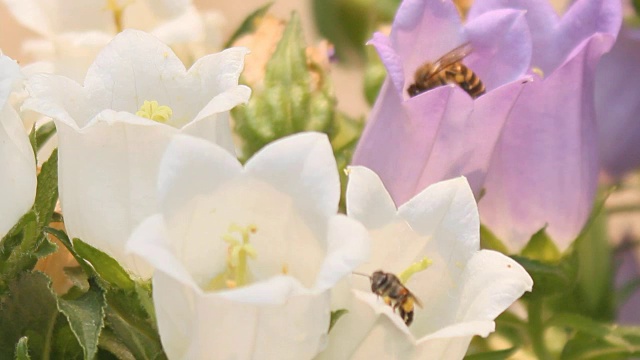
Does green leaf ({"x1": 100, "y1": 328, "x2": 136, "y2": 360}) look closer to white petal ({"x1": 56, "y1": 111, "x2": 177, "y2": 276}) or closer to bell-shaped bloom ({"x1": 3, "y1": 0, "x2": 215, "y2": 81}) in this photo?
white petal ({"x1": 56, "y1": 111, "x2": 177, "y2": 276})

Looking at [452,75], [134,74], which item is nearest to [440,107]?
[452,75]

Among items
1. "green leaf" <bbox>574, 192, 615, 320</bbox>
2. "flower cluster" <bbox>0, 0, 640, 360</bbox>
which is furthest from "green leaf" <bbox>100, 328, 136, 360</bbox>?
"green leaf" <bbox>574, 192, 615, 320</bbox>

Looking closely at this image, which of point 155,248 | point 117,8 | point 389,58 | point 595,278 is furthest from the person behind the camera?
point 595,278

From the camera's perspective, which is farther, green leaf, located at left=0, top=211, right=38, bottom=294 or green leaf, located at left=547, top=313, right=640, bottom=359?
green leaf, located at left=547, top=313, right=640, bottom=359

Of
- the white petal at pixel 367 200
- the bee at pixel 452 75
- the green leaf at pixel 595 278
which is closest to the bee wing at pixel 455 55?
the bee at pixel 452 75

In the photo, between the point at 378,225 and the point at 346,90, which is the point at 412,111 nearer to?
the point at 378,225

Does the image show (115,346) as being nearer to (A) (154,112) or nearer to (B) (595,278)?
(A) (154,112)

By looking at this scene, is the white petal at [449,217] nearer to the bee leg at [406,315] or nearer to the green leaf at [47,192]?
the bee leg at [406,315]
